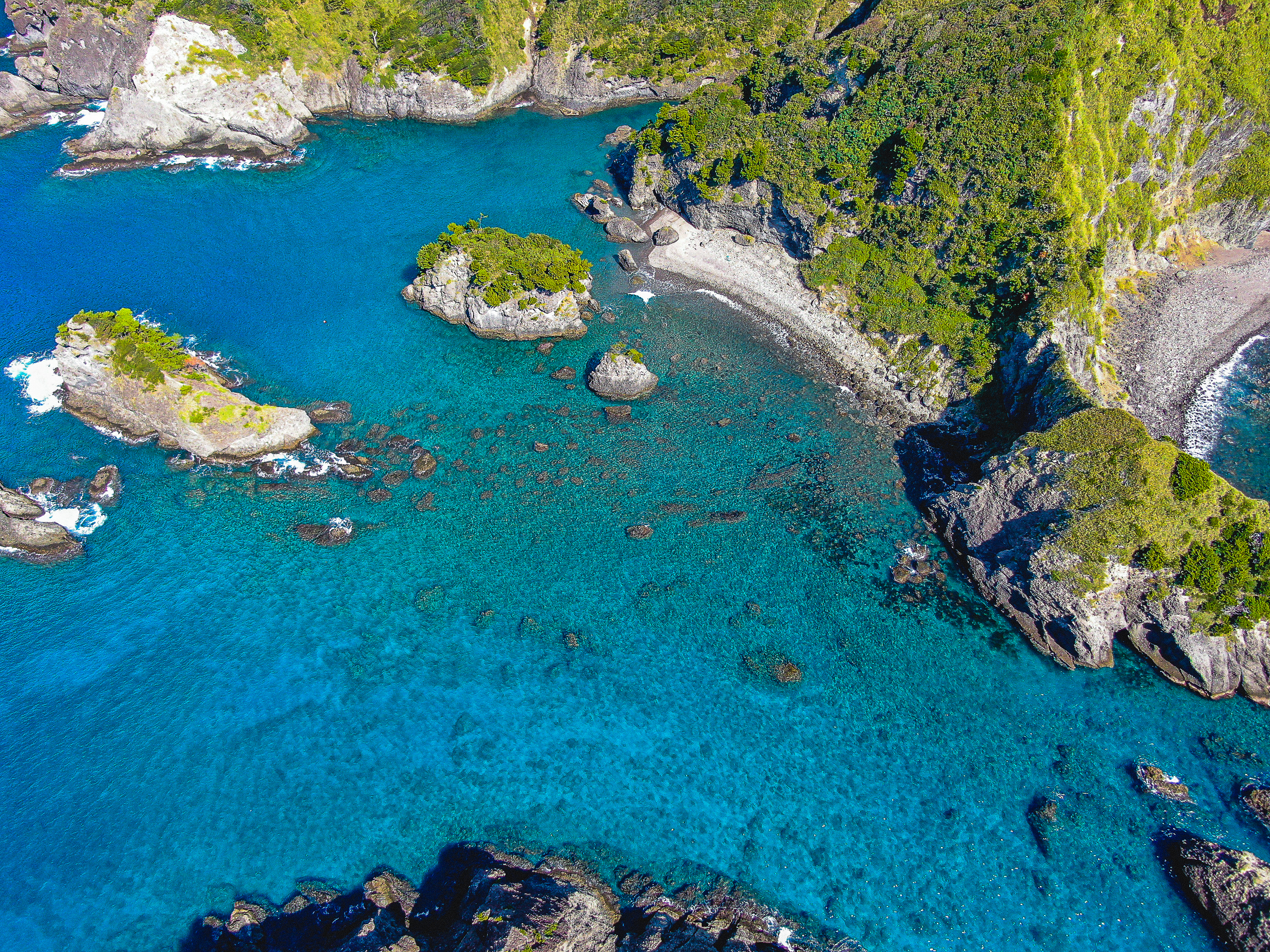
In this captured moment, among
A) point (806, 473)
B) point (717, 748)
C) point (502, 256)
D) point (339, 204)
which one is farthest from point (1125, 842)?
point (339, 204)

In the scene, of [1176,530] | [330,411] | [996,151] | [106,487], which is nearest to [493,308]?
[330,411]

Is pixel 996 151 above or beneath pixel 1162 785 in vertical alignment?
above

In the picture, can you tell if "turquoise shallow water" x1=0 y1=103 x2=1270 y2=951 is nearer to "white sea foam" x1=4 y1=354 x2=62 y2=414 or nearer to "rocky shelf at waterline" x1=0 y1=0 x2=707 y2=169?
"white sea foam" x1=4 y1=354 x2=62 y2=414

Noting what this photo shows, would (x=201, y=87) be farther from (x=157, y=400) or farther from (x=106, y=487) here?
(x=106, y=487)

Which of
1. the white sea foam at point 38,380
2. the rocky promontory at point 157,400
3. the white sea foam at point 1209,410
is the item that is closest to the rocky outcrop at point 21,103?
the white sea foam at point 38,380

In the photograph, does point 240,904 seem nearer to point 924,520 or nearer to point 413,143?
point 924,520

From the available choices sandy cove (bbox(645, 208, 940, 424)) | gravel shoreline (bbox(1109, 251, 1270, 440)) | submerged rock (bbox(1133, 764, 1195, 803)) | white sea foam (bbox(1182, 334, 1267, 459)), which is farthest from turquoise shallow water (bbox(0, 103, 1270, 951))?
gravel shoreline (bbox(1109, 251, 1270, 440))

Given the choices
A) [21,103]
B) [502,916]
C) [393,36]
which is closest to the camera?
[502,916]
